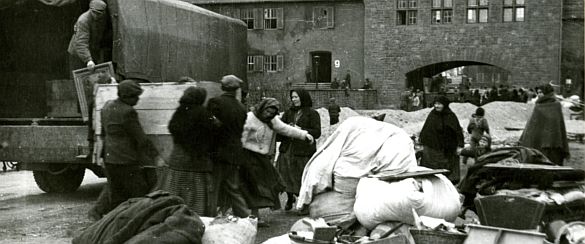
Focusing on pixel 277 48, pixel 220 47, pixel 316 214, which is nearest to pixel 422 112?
pixel 277 48

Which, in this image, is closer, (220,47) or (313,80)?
(220,47)

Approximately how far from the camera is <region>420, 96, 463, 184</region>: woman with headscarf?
10.4 metres

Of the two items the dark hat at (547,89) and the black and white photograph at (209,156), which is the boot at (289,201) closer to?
the black and white photograph at (209,156)

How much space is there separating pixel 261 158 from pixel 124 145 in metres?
1.66

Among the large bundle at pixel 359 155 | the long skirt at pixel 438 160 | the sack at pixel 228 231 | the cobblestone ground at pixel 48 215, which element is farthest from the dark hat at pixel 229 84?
the long skirt at pixel 438 160

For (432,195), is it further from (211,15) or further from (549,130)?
(211,15)

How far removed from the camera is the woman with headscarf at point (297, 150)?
949cm

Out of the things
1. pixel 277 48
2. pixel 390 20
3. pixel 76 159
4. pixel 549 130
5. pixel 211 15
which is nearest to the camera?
pixel 76 159

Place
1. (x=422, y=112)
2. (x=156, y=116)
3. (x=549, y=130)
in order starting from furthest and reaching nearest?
(x=422, y=112), (x=549, y=130), (x=156, y=116)

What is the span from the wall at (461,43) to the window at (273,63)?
16.0 ft

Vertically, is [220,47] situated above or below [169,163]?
above

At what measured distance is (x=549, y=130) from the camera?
1073 centimetres

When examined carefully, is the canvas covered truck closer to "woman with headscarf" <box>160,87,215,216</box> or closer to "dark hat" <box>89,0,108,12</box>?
"dark hat" <box>89,0,108,12</box>

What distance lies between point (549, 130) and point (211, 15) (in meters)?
5.99
